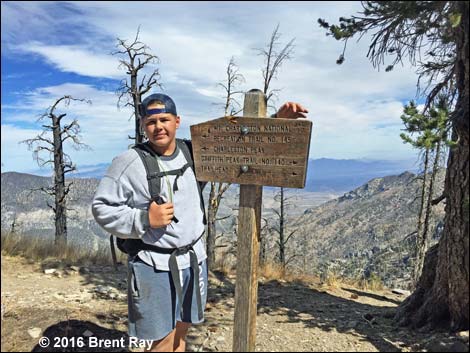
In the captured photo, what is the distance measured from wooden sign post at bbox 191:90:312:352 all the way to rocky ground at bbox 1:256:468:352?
132 centimetres

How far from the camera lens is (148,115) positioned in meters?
3.25

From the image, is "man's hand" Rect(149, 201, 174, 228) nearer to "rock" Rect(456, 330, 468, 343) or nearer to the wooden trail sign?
the wooden trail sign

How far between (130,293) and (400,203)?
14564 cm

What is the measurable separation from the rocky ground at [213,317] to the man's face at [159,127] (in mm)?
2539

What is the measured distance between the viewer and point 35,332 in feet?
15.8

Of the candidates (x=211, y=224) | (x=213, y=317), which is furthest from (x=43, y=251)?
(x=211, y=224)

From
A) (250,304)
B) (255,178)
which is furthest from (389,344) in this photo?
(255,178)

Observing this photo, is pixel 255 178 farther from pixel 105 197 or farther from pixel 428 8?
pixel 428 8

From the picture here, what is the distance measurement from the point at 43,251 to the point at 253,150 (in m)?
6.77

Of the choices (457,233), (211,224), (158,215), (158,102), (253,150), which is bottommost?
(211,224)

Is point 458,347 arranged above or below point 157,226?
below

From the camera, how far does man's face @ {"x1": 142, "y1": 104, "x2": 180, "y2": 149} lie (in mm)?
3248

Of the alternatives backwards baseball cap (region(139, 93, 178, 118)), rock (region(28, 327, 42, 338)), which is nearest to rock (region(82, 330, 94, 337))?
rock (region(28, 327, 42, 338))

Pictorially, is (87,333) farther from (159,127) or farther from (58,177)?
(58,177)
